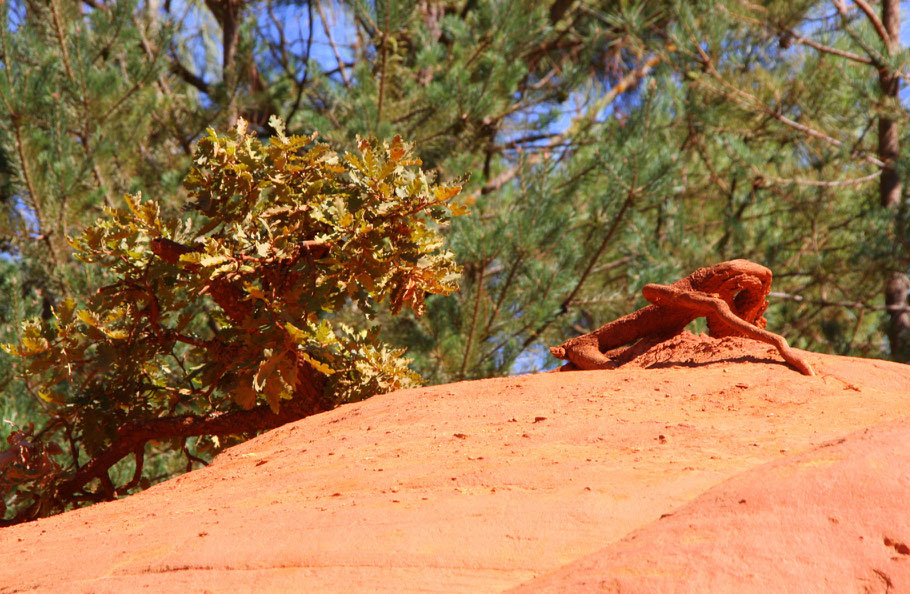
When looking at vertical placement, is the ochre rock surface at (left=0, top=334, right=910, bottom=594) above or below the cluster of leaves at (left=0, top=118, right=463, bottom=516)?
below

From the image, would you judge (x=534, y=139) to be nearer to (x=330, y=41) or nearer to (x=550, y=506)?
(x=330, y=41)

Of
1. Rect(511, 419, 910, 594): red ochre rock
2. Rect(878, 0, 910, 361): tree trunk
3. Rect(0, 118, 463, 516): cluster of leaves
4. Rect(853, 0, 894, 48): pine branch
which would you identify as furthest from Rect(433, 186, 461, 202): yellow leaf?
Rect(853, 0, 894, 48): pine branch

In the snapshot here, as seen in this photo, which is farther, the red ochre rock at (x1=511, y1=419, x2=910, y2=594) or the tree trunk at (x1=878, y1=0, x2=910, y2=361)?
the tree trunk at (x1=878, y1=0, x2=910, y2=361)

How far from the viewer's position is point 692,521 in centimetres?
168

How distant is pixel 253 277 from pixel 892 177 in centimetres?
720

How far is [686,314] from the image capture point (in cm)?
331

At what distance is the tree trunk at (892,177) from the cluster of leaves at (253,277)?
5.63 meters

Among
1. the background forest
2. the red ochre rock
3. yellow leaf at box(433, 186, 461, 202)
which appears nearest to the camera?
the red ochre rock

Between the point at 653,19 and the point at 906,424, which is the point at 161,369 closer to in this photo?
the point at 906,424

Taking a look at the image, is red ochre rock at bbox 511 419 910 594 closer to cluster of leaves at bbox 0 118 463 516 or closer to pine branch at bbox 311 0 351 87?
cluster of leaves at bbox 0 118 463 516

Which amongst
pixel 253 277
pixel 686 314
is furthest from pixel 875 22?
pixel 253 277

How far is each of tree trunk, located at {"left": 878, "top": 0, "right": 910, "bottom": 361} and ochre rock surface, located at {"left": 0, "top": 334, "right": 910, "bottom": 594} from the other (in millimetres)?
5690

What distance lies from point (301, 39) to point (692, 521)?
29.0 feet

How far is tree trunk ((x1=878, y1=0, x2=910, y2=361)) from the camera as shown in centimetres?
787
